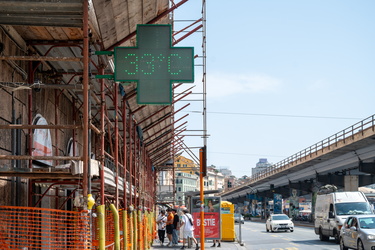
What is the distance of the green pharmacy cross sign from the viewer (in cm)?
1214

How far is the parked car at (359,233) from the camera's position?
21016 millimetres

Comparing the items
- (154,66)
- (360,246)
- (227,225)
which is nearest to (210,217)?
(227,225)

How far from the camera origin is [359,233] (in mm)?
21859

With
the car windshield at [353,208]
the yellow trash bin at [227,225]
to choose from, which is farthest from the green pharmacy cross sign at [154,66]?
the car windshield at [353,208]

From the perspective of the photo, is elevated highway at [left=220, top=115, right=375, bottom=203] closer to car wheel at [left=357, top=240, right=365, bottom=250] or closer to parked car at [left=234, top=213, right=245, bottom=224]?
parked car at [left=234, top=213, right=245, bottom=224]

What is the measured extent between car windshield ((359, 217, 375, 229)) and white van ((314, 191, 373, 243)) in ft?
22.2

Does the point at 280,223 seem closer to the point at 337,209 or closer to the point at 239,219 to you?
the point at 337,209

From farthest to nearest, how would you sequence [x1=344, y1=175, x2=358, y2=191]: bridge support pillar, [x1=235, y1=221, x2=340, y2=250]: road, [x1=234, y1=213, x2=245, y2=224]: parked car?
[x1=344, y1=175, x2=358, y2=191]: bridge support pillar → [x1=234, y1=213, x2=245, y2=224]: parked car → [x1=235, y1=221, x2=340, y2=250]: road

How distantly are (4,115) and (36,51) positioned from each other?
2950mm

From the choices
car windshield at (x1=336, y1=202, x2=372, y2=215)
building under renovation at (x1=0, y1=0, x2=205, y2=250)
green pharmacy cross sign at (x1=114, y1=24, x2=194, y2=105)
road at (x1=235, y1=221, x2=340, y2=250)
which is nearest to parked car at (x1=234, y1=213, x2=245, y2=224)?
road at (x1=235, y1=221, x2=340, y2=250)

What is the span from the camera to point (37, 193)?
14.3 meters

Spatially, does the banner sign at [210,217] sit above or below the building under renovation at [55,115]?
below

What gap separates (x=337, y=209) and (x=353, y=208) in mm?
786

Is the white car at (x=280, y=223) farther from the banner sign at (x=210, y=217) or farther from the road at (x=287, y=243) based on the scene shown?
the banner sign at (x=210, y=217)
